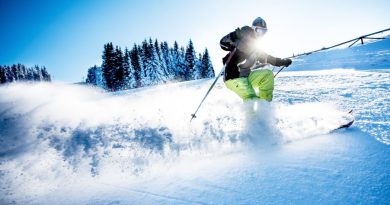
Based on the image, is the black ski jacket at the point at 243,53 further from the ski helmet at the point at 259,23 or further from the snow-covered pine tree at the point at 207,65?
the snow-covered pine tree at the point at 207,65

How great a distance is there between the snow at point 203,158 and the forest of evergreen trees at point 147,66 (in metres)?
58.4

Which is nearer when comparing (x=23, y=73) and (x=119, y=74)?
(x=119, y=74)

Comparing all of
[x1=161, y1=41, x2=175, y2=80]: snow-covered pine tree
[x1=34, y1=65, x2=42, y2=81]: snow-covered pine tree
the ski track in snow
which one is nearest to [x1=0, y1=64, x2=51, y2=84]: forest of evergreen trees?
[x1=34, y1=65, x2=42, y2=81]: snow-covered pine tree

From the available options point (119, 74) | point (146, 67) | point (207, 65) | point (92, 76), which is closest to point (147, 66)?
point (146, 67)

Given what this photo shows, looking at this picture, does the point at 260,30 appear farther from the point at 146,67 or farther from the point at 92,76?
the point at 92,76

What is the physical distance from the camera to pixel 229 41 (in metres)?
5.36

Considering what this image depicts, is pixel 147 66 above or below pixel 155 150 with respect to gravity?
above

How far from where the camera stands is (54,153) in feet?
12.5

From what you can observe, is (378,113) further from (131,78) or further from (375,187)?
(131,78)

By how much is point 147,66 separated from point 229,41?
64.5m

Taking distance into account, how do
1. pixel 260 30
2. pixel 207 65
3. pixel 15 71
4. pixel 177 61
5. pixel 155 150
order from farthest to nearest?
1. pixel 15 71
2. pixel 177 61
3. pixel 207 65
4. pixel 260 30
5. pixel 155 150

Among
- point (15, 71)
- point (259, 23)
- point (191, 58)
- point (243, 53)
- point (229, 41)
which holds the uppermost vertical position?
point (15, 71)

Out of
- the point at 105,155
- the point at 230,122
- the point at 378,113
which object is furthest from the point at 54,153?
the point at 378,113

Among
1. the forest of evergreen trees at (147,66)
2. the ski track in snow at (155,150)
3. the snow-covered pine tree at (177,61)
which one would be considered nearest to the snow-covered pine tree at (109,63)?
the forest of evergreen trees at (147,66)
